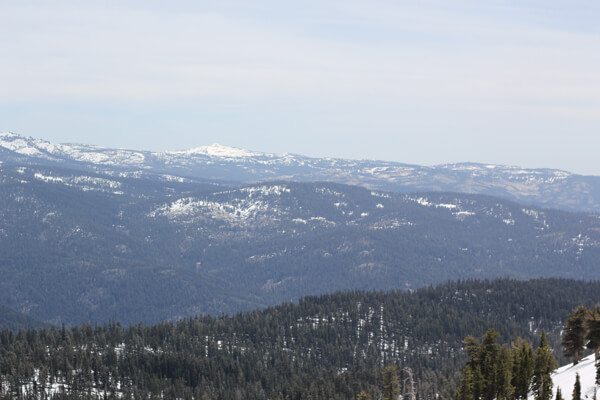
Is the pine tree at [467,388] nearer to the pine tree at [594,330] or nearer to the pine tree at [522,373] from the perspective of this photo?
the pine tree at [522,373]

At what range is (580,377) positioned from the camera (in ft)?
486

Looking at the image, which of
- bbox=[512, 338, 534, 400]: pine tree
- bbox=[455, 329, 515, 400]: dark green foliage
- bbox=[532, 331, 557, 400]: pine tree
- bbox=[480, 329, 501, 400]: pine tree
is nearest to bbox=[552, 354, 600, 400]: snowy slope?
bbox=[532, 331, 557, 400]: pine tree

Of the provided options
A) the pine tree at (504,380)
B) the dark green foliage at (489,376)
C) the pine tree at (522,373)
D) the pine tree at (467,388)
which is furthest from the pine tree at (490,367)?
the pine tree at (522,373)

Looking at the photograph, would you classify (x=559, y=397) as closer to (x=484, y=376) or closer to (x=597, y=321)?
(x=484, y=376)

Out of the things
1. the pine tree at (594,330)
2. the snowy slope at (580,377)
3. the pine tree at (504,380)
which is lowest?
the snowy slope at (580,377)

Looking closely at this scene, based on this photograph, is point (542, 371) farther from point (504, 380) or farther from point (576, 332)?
point (576, 332)

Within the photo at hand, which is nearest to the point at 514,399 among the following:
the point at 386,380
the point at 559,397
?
the point at 559,397

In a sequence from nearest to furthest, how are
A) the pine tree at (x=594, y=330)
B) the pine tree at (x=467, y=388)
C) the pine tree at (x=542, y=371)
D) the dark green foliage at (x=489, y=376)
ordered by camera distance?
the pine tree at (x=542, y=371), the pine tree at (x=467, y=388), the dark green foliage at (x=489, y=376), the pine tree at (x=594, y=330)

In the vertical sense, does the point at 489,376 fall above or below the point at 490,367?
below

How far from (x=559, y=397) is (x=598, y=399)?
13.2 meters

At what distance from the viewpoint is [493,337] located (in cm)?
13650

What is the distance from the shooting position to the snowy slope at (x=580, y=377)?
447ft

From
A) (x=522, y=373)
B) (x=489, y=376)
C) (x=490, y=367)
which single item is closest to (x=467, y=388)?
(x=489, y=376)

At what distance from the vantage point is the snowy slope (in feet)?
447
